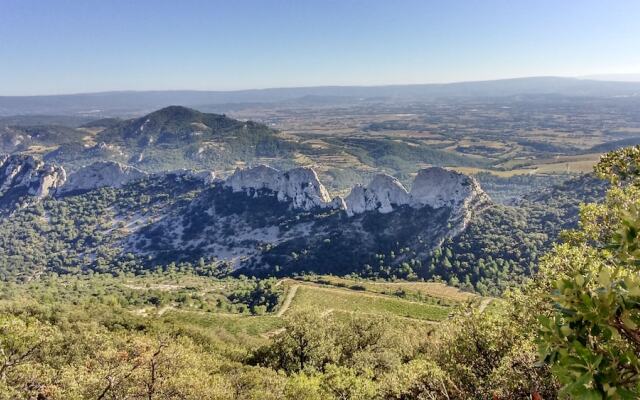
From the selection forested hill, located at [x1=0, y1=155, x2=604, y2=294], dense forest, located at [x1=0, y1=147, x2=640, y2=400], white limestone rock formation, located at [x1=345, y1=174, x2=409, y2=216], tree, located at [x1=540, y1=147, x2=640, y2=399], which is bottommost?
forested hill, located at [x1=0, y1=155, x2=604, y2=294]

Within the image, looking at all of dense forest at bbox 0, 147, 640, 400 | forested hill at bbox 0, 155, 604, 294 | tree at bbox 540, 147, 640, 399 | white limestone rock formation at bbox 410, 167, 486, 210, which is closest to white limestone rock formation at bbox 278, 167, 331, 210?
forested hill at bbox 0, 155, 604, 294

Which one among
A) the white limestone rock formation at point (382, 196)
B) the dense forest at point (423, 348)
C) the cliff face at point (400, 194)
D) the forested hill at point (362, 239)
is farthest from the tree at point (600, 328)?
the white limestone rock formation at point (382, 196)

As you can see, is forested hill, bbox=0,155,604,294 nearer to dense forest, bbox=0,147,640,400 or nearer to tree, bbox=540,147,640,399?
dense forest, bbox=0,147,640,400

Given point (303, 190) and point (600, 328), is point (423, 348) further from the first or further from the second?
point (303, 190)

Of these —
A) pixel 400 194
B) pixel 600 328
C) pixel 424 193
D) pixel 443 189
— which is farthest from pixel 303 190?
pixel 600 328

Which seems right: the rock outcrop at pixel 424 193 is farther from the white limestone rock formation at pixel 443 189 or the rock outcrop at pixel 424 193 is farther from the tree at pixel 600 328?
the tree at pixel 600 328

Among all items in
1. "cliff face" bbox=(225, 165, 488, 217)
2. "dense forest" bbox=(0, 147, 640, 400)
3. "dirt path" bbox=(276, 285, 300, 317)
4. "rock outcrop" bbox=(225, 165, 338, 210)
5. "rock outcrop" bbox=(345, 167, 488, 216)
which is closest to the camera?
"dense forest" bbox=(0, 147, 640, 400)
